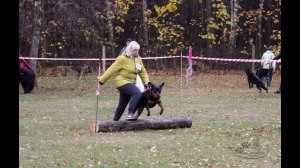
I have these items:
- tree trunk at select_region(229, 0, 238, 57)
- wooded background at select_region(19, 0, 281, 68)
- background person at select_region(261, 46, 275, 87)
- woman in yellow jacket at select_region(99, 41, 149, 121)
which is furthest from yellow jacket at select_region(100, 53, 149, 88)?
tree trunk at select_region(229, 0, 238, 57)

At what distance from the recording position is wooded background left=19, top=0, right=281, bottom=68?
34312mm

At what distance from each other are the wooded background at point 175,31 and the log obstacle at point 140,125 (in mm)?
20745

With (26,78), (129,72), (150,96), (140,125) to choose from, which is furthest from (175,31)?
(150,96)

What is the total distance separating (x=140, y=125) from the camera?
1148 centimetres

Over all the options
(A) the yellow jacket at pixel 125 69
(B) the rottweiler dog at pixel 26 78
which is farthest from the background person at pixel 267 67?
(A) the yellow jacket at pixel 125 69

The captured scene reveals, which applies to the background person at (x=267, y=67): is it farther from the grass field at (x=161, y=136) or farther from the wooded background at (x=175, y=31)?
the wooded background at (x=175, y=31)

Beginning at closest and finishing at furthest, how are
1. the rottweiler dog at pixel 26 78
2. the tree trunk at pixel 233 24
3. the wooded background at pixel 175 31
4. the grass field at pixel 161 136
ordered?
the grass field at pixel 161 136 → the rottweiler dog at pixel 26 78 → the wooded background at pixel 175 31 → the tree trunk at pixel 233 24

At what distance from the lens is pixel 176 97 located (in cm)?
1983

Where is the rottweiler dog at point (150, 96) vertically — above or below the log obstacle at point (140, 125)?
above

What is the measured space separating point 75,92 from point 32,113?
7304 millimetres

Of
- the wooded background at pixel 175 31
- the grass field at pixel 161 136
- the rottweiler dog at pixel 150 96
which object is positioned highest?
the wooded background at pixel 175 31

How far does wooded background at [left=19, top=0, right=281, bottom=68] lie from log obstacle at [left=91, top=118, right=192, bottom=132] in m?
20.7

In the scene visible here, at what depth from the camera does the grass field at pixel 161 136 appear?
335 inches
